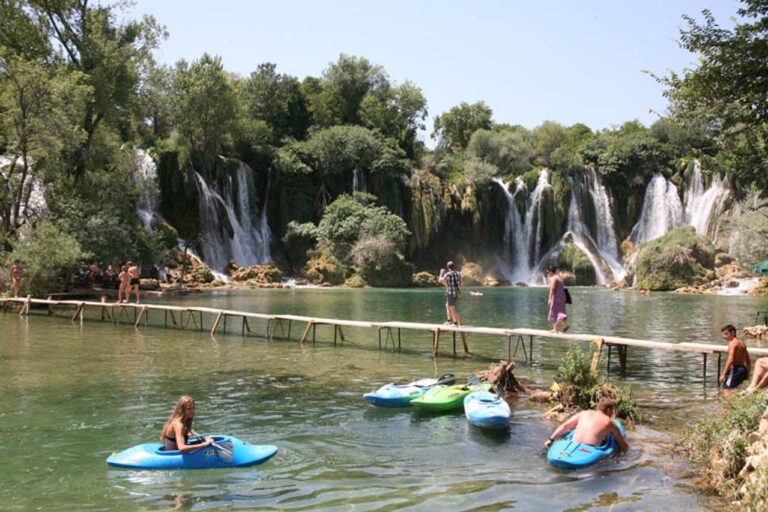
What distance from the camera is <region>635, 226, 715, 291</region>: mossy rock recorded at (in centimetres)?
5016

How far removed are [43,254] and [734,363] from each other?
2616 centimetres

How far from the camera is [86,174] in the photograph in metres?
36.5

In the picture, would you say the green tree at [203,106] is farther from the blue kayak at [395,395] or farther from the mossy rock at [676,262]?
the blue kayak at [395,395]

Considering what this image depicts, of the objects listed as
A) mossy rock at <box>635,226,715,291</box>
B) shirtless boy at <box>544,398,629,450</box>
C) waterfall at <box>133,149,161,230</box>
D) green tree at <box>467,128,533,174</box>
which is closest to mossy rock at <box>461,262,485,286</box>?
green tree at <box>467,128,533,174</box>

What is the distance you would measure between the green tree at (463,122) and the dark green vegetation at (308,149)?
0.58 feet

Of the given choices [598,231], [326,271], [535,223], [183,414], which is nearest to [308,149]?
[326,271]

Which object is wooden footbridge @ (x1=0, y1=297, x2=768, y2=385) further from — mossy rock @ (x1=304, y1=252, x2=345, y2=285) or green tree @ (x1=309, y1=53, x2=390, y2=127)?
green tree @ (x1=309, y1=53, x2=390, y2=127)

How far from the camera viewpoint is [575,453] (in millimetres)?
9055

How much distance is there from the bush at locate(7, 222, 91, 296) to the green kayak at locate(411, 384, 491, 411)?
2200 centimetres

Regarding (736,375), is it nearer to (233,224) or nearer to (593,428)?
(593,428)

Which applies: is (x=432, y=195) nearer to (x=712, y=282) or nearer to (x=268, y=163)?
(x=268, y=163)

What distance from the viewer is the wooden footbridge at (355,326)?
51.5 ft

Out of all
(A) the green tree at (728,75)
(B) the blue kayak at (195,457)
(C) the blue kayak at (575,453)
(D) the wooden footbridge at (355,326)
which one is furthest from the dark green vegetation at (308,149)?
(B) the blue kayak at (195,457)

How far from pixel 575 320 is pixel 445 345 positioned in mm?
8983
